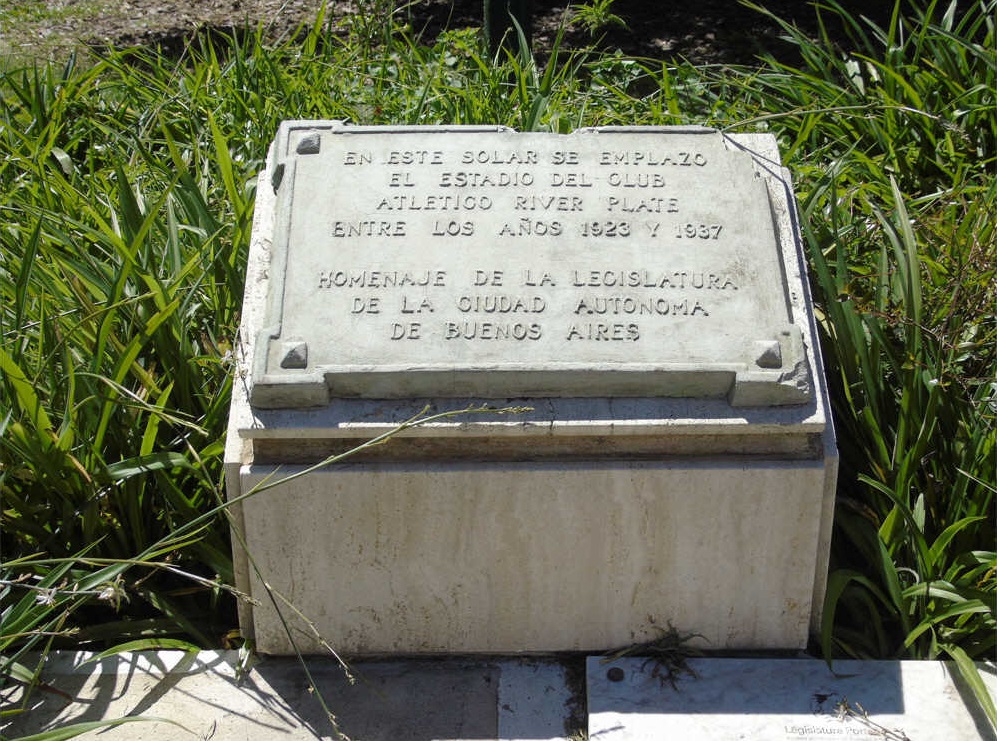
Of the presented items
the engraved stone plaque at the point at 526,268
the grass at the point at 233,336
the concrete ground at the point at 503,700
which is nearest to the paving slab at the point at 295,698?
the concrete ground at the point at 503,700

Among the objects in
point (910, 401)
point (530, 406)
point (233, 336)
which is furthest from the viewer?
point (233, 336)

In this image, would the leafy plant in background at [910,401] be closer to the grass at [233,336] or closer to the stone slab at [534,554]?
the grass at [233,336]

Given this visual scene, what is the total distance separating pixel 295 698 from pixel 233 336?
0.95 meters

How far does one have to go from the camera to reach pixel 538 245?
7.80 ft

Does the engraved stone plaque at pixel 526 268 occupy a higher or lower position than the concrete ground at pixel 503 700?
higher

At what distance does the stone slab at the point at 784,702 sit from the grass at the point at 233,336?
0.08 metres

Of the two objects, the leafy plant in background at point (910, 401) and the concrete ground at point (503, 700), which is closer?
the concrete ground at point (503, 700)

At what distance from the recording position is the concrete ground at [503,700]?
225 centimetres

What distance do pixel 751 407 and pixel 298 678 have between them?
1.12 meters

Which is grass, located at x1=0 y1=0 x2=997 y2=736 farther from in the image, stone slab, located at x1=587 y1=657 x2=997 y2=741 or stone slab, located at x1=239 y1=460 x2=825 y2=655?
stone slab, located at x1=239 y1=460 x2=825 y2=655

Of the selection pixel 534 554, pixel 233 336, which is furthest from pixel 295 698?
pixel 233 336

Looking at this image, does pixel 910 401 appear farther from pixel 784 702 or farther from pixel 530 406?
pixel 530 406

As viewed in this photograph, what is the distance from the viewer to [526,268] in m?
2.34

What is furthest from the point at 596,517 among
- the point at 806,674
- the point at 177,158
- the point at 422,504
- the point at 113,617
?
the point at 177,158
